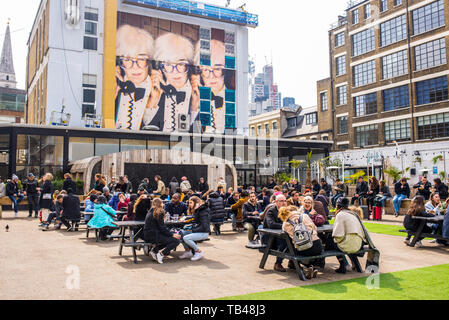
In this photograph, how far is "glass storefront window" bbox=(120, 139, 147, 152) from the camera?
26144 millimetres

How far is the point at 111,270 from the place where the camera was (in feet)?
24.4

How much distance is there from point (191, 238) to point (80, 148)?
60.8 ft

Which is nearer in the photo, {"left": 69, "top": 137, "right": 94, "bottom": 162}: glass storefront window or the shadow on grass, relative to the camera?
the shadow on grass

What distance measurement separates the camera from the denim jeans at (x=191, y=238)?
342 inches

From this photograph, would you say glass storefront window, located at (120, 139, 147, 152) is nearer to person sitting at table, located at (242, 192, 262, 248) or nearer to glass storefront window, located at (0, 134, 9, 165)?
glass storefront window, located at (0, 134, 9, 165)

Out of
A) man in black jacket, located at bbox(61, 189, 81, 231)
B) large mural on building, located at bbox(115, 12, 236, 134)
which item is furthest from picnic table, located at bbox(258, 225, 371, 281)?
large mural on building, located at bbox(115, 12, 236, 134)

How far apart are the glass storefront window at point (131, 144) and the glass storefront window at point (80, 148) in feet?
→ 6.67

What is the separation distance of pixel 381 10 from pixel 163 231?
41.5m

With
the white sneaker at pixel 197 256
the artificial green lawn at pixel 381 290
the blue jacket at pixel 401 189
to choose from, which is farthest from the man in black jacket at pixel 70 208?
the blue jacket at pixel 401 189

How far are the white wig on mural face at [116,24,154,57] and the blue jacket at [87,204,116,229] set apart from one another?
26179mm

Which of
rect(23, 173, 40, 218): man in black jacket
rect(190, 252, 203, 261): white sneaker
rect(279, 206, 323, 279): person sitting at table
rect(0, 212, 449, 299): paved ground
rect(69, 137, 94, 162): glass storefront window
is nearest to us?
rect(0, 212, 449, 299): paved ground
